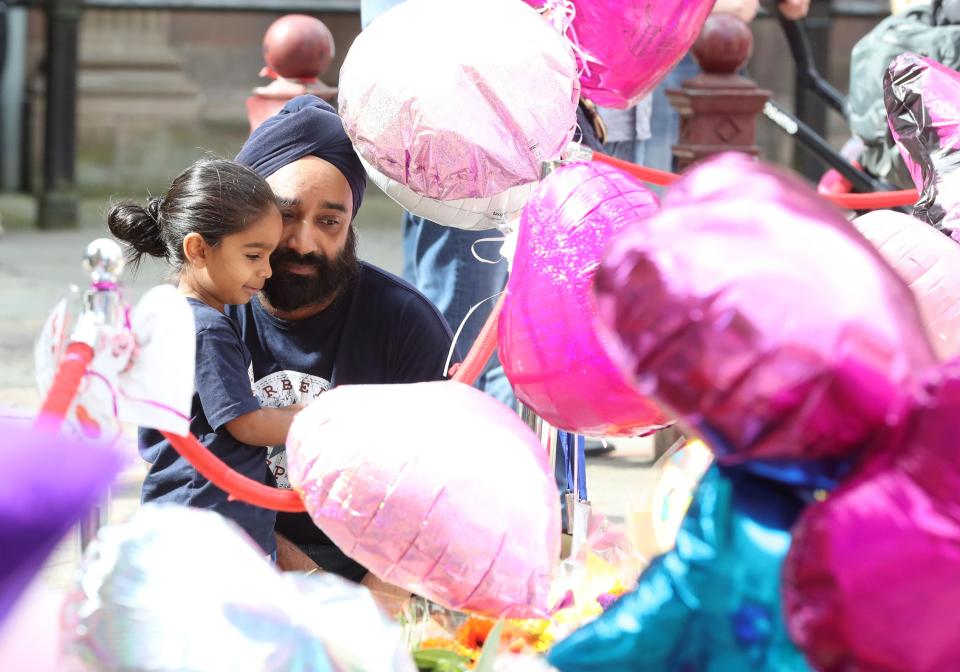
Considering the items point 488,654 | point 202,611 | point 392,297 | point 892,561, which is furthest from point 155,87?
point 892,561

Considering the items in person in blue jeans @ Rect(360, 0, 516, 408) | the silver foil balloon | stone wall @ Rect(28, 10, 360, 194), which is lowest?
stone wall @ Rect(28, 10, 360, 194)

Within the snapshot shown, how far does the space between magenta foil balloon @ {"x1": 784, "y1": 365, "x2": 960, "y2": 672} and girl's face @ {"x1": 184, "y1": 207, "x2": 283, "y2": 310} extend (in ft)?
3.41

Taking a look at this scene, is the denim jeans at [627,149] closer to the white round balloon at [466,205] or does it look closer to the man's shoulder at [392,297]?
the man's shoulder at [392,297]

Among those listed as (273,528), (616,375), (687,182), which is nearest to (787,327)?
(687,182)

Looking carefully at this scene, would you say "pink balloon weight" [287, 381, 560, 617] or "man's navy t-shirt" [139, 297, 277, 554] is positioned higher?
"pink balloon weight" [287, 381, 560, 617]

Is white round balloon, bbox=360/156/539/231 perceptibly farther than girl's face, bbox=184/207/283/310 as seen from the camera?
No

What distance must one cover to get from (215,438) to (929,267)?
2.78 feet

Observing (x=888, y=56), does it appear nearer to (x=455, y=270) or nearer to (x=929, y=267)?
(x=455, y=270)

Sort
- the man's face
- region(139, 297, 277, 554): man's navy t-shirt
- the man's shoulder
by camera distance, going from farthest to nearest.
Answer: the man's shoulder, the man's face, region(139, 297, 277, 554): man's navy t-shirt

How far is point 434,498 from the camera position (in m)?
1.23

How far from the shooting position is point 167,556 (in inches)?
40.4

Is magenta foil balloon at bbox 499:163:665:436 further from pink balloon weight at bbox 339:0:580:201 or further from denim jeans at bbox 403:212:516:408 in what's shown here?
denim jeans at bbox 403:212:516:408

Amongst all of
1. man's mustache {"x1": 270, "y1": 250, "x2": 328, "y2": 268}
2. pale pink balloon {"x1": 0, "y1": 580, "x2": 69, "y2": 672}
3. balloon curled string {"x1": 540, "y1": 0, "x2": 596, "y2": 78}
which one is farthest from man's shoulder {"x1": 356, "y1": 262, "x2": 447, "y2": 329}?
pale pink balloon {"x1": 0, "y1": 580, "x2": 69, "y2": 672}

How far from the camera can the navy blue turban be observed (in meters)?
1.91
